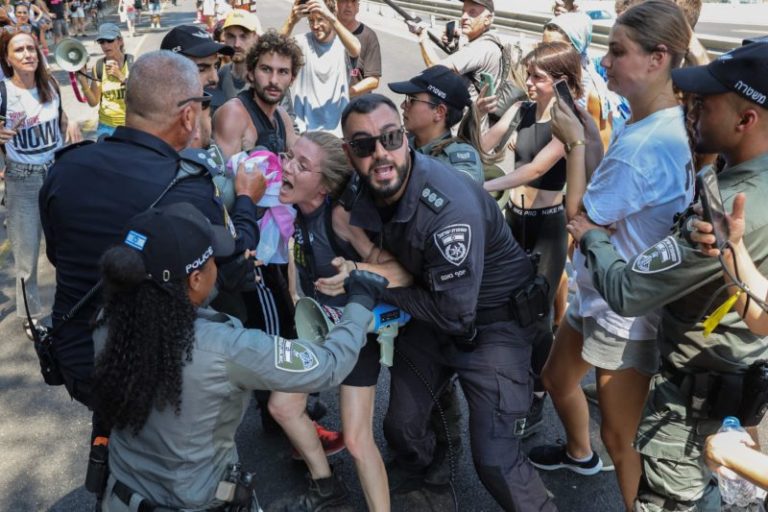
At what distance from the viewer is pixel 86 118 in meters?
12.0

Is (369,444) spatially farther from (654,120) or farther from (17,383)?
(17,383)

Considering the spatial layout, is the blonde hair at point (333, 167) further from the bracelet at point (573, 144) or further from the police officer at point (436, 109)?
the bracelet at point (573, 144)

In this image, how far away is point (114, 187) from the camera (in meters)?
2.31

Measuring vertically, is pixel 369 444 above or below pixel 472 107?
below

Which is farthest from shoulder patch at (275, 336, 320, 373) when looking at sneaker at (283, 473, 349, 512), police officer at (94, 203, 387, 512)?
sneaker at (283, 473, 349, 512)

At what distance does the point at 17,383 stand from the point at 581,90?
4001 mm

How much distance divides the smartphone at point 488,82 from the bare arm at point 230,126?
1524mm

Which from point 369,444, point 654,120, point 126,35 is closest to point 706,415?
point 654,120

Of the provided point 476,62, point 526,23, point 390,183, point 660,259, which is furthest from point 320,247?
point 526,23

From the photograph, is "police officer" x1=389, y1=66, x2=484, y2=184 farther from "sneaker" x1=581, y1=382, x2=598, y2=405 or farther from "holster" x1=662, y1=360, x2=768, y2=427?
"sneaker" x1=581, y1=382, x2=598, y2=405

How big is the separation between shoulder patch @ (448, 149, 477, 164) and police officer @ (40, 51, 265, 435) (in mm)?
1153

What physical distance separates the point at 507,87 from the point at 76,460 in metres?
3.42

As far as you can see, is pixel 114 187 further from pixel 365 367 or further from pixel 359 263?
pixel 365 367

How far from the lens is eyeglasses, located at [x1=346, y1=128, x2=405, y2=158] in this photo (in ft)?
8.56
